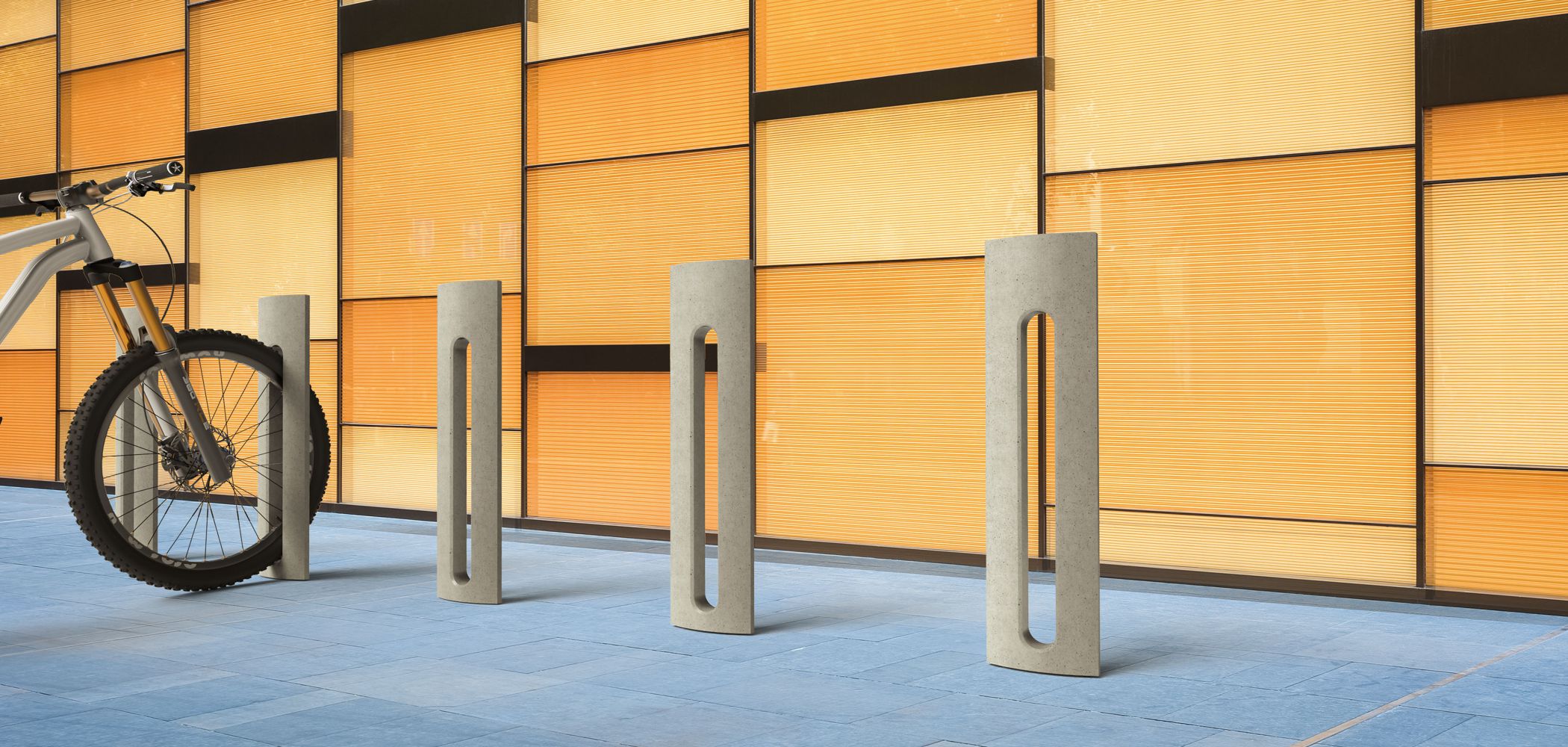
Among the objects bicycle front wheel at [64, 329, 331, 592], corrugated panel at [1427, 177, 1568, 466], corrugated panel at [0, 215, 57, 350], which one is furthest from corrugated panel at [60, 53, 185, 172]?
corrugated panel at [1427, 177, 1568, 466]

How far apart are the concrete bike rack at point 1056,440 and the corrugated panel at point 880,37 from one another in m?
3.10

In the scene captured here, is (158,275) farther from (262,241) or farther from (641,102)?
(641,102)

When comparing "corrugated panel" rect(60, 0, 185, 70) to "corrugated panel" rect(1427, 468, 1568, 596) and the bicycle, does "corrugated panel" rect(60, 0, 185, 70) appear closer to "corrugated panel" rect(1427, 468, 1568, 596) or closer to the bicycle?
the bicycle

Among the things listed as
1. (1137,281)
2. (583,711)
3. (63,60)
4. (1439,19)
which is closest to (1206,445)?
(1137,281)

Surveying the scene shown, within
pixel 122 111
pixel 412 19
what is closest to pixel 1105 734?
pixel 412 19

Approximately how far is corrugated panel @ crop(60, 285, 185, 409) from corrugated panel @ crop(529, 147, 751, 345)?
506 centimetres

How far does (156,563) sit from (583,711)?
127 inches

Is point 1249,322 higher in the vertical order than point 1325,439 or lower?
higher

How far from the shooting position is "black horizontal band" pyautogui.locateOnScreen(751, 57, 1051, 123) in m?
7.90

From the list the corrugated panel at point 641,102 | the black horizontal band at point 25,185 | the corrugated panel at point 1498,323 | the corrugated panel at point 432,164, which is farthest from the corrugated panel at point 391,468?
the corrugated panel at point 1498,323

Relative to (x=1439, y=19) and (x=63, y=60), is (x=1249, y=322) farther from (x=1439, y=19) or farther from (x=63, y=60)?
(x=63, y=60)

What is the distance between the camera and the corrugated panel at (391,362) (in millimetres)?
10562

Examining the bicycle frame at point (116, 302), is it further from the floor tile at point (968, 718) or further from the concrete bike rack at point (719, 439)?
the floor tile at point (968, 718)

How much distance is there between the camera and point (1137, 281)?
7.51 m
